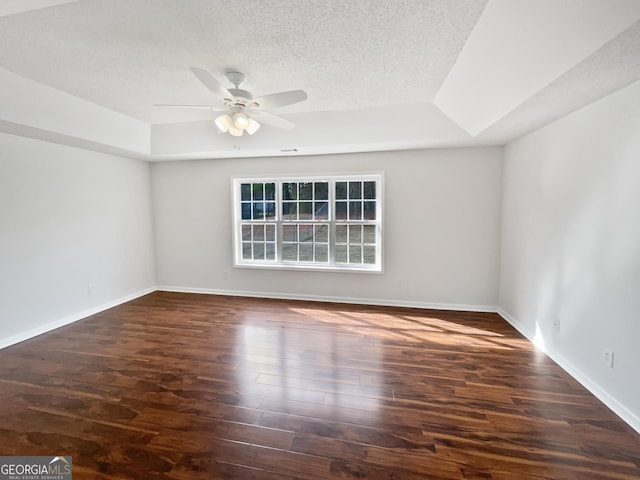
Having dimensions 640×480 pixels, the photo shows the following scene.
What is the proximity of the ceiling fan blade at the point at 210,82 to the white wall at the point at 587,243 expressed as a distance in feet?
9.28

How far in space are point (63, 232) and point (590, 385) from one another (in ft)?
18.5

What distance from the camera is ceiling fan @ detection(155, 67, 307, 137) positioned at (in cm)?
230

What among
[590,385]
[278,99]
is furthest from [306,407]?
[278,99]

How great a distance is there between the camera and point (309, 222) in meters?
4.78

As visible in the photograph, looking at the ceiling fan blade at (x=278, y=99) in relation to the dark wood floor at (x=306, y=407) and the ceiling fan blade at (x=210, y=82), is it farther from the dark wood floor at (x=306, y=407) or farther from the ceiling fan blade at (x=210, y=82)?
the dark wood floor at (x=306, y=407)

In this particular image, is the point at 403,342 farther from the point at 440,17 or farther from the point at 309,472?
the point at 440,17

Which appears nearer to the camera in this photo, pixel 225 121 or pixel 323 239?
pixel 225 121

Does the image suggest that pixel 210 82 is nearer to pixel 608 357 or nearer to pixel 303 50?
pixel 303 50

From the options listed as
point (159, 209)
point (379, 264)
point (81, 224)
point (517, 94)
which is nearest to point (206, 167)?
point (159, 209)

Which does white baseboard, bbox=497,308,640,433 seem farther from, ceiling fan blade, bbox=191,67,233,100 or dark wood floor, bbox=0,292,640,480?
ceiling fan blade, bbox=191,67,233,100

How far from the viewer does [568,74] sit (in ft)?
6.12

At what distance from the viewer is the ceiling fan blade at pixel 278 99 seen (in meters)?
2.33

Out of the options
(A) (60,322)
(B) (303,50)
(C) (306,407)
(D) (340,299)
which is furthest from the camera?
(D) (340,299)

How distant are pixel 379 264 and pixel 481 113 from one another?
231 centimetres
